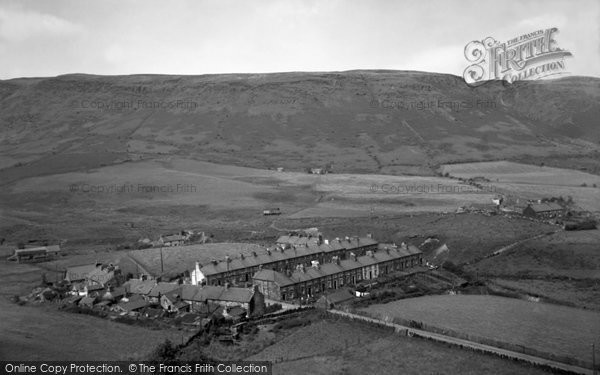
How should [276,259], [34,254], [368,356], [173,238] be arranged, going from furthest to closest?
[173,238] < [34,254] < [276,259] < [368,356]

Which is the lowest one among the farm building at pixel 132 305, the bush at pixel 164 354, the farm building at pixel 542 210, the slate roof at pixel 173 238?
the farm building at pixel 132 305

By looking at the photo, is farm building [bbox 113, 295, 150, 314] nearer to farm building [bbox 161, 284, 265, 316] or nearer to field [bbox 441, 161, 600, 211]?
farm building [bbox 161, 284, 265, 316]

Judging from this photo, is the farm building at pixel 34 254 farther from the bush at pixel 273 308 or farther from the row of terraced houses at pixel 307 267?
the bush at pixel 273 308

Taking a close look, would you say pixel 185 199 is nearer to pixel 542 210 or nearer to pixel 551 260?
pixel 542 210

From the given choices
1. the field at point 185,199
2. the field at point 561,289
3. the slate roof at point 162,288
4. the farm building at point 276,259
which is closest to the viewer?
Result: the field at point 561,289

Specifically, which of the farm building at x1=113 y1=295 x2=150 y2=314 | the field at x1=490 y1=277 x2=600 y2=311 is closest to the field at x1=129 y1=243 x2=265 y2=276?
the farm building at x1=113 y1=295 x2=150 y2=314

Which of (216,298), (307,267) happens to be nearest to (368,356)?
(216,298)

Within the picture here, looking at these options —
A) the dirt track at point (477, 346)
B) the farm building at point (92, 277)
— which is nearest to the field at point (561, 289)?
the dirt track at point (477, 346)

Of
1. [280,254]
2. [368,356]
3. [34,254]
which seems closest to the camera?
[368,356]

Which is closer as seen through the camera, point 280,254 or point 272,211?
point 280,254
